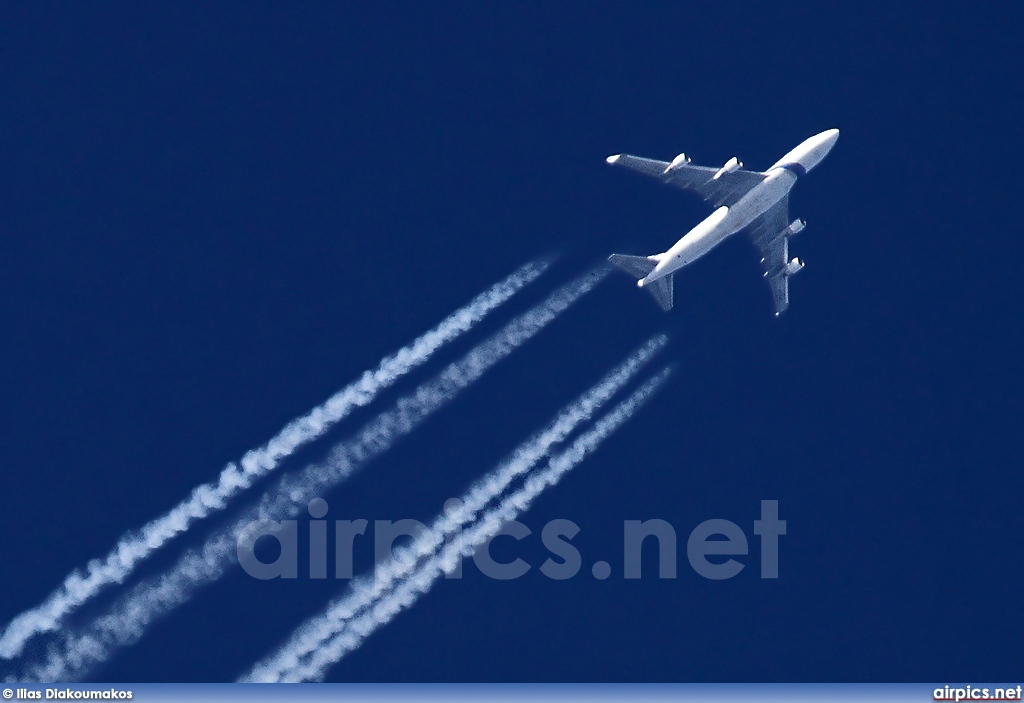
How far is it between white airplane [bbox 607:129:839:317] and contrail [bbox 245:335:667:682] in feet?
21.1

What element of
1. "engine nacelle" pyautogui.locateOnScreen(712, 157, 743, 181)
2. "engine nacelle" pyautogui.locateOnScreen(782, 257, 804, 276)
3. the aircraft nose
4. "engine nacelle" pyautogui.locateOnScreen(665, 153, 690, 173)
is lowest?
"engine nacelle" pyautogui.locateOnScreen(782, 257, 804, 276)

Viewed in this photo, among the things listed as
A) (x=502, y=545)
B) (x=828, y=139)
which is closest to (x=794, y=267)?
(x=828, y=139)

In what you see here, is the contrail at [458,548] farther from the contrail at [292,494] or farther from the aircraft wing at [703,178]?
the aircraft wing at [703,178]

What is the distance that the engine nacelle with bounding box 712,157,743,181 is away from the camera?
236ft

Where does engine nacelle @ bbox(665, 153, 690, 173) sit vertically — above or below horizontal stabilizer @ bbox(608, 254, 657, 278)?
above

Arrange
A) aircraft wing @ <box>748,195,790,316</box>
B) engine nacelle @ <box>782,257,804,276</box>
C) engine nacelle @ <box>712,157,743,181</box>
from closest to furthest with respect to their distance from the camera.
Result: engine nacelle @ <box>712,157,743,181</box> < engine nacelle @ <box>782,257,804,276</box> < aircraft wing @ <box>748,195,790,316</box>

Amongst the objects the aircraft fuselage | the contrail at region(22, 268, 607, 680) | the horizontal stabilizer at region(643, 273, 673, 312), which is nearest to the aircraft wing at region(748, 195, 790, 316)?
the aircraft fuselage

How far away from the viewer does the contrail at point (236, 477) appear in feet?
226

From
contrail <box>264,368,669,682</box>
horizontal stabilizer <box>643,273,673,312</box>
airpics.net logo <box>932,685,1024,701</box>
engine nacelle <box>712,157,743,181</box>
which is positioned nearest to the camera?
contrail <box>264,368,669,682</box>

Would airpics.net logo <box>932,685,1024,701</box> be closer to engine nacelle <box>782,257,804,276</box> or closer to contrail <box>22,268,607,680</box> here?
engine nacelle <box>782,257,804,276</box>

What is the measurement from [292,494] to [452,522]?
31.1ft

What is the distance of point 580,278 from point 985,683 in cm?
3645

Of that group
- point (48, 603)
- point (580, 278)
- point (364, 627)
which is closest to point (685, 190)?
point (580, 278)

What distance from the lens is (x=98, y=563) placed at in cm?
7025
